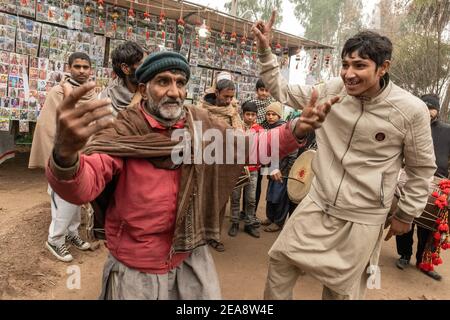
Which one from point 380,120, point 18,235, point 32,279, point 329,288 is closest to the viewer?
point 380,120

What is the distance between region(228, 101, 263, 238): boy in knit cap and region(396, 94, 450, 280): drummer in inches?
68.1

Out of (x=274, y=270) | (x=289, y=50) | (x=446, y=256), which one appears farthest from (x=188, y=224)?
(x=289, y=50)

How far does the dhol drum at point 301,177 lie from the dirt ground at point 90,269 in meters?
0.88

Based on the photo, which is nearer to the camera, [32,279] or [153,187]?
[153,187]

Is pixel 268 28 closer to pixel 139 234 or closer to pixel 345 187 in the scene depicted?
pixel 345 187

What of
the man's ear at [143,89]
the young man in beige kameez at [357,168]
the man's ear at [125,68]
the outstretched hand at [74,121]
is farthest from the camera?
the man's ear at [125,68]

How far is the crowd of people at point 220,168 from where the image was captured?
4.98 ft

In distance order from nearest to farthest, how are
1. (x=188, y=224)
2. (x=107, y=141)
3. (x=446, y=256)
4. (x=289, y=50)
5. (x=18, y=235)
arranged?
(x=107, y=141), (x=188, y=224), (x=18, y=235), (x=446, y=256), (x=289, y=50)

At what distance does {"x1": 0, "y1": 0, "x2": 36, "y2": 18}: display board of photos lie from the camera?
4648 millimetres

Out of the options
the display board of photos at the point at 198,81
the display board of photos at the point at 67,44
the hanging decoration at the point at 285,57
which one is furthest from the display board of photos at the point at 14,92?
the hanging decoration at the point at 285,57

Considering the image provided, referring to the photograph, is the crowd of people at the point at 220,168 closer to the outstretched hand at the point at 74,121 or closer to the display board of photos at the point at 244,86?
the outstretched hand at the point at 74,121

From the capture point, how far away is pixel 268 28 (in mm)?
2221

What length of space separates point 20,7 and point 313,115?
16.1 ft

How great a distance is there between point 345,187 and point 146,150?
4.15 ft
